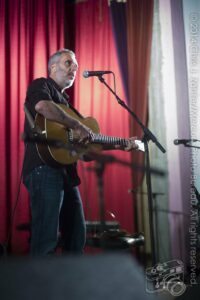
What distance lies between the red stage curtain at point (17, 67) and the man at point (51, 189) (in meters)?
1.19

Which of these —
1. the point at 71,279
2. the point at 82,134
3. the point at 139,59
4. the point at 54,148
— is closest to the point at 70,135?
the point at 82,134

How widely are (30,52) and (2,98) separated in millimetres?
511

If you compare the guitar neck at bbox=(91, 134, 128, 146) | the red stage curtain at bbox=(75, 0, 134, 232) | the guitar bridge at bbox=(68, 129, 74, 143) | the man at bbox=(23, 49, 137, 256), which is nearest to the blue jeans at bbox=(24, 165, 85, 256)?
the man at bbox=(23, 49, 137, 256)

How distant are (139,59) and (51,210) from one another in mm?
2001

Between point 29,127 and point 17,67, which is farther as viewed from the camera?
point 17,67

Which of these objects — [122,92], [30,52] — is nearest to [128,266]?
[122,92]

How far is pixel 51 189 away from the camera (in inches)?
83.4

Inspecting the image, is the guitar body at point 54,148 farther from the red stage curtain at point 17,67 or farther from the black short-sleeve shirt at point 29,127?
the red stage curtain at point 17,67

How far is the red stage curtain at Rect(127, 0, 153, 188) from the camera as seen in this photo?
3576mm

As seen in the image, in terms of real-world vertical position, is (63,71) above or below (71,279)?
above

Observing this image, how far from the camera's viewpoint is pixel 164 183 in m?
3.51

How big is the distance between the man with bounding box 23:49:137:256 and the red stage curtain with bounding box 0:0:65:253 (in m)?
1.19

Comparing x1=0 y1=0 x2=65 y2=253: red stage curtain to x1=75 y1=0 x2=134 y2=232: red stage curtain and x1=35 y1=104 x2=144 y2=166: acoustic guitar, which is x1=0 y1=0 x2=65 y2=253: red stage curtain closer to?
x1=75 y1=0 x2=134 y2=232: red stage curtain

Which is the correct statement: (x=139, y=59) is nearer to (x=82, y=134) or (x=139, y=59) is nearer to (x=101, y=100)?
(x=101, y=100)
